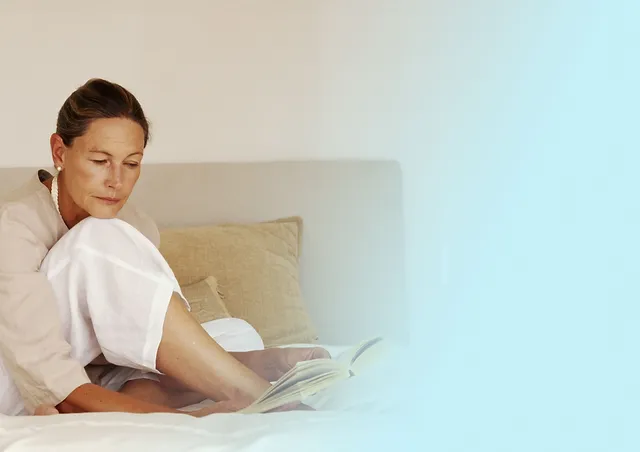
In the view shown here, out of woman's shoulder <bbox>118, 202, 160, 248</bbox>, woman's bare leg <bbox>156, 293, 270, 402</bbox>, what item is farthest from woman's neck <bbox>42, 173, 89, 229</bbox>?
woman's bare leg <bbox>156, 293, 270, 402</bbox>

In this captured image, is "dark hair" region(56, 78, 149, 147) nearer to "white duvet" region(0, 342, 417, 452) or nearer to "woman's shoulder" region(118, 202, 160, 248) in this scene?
"woman's shoulder" region(118, 202, 160, 248)

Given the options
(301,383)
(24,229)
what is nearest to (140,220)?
(24,229)

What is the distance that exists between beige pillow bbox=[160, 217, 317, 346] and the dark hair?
11.8 inches

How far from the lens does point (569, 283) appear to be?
128 centimetres

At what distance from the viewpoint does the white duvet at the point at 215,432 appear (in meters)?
0.88

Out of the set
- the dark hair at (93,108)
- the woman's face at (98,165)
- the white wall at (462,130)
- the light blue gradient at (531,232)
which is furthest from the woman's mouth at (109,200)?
the light blue gradient at (531,232)

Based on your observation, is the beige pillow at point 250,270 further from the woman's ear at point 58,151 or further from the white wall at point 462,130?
the woman's ear at point 58,151

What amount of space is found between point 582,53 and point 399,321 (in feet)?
2.13

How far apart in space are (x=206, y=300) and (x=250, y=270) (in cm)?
13

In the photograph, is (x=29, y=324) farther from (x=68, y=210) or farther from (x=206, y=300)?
(x=206, y=300)

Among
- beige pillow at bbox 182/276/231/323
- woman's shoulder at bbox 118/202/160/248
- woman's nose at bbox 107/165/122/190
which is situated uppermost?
woman's nose at bbox 107/165/122/190

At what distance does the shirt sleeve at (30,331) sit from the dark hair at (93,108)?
18 cm

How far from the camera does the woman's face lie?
1219 millimetres

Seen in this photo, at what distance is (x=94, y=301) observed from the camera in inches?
46.9
